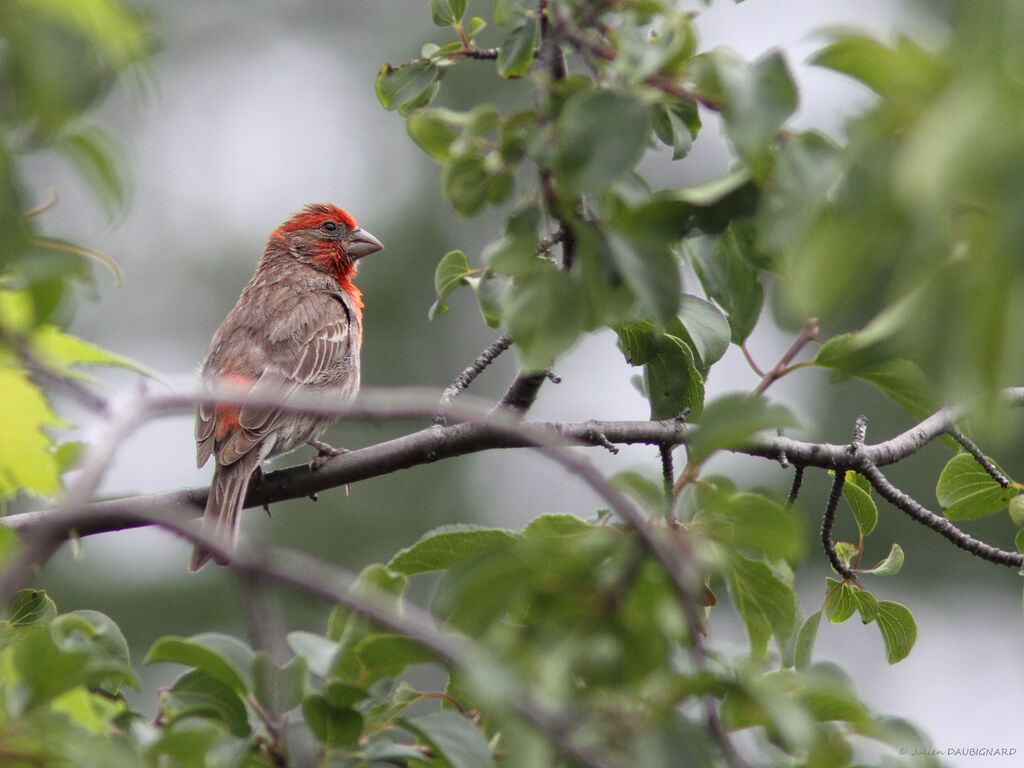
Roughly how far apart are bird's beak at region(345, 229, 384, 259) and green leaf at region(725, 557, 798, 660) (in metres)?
6.00

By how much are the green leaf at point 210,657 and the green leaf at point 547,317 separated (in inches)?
30.5

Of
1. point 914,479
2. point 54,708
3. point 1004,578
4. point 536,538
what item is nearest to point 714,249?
point 536,538

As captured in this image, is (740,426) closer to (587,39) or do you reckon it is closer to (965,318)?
(965,318)

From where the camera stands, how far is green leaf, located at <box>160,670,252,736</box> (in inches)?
78.8

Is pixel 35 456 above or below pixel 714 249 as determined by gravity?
below

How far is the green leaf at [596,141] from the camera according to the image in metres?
1.53

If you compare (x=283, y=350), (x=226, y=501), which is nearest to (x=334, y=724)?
(x=226, y=501)

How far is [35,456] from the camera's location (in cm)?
196

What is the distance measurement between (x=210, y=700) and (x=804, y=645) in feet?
4.97

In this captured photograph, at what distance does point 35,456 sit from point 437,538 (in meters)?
0.89

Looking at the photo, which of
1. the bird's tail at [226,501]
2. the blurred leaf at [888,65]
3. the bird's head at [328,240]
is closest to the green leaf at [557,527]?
the blurred leaf at [888,65]

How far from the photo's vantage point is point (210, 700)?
2.01 metres

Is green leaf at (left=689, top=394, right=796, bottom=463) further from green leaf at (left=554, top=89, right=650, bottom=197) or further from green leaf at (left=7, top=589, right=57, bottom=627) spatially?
green leaf at (left=7, top=589, right=57, bottom=627)

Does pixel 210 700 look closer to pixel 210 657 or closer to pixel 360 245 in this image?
pixel 210 657
